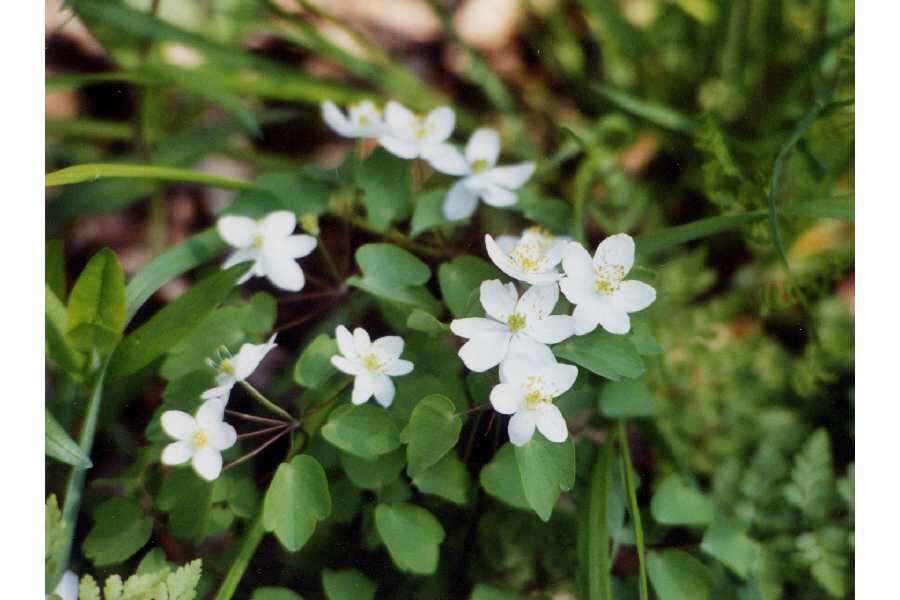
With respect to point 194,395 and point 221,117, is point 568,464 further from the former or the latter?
point 221,117

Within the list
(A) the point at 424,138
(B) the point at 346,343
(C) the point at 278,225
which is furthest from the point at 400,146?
(B) the point at 346,343

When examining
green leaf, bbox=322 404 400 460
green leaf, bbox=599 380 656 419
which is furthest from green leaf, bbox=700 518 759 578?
green leaf, bbox=322 404 400 460

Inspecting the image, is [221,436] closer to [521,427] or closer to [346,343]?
[346,343]

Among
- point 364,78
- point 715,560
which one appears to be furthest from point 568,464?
point 364,78

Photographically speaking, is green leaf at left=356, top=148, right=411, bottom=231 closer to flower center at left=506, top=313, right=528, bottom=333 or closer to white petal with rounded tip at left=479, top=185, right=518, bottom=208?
white petal with rounded tip at left=479, top=185, right=518, bottom=208

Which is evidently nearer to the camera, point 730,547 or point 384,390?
point 384,390
